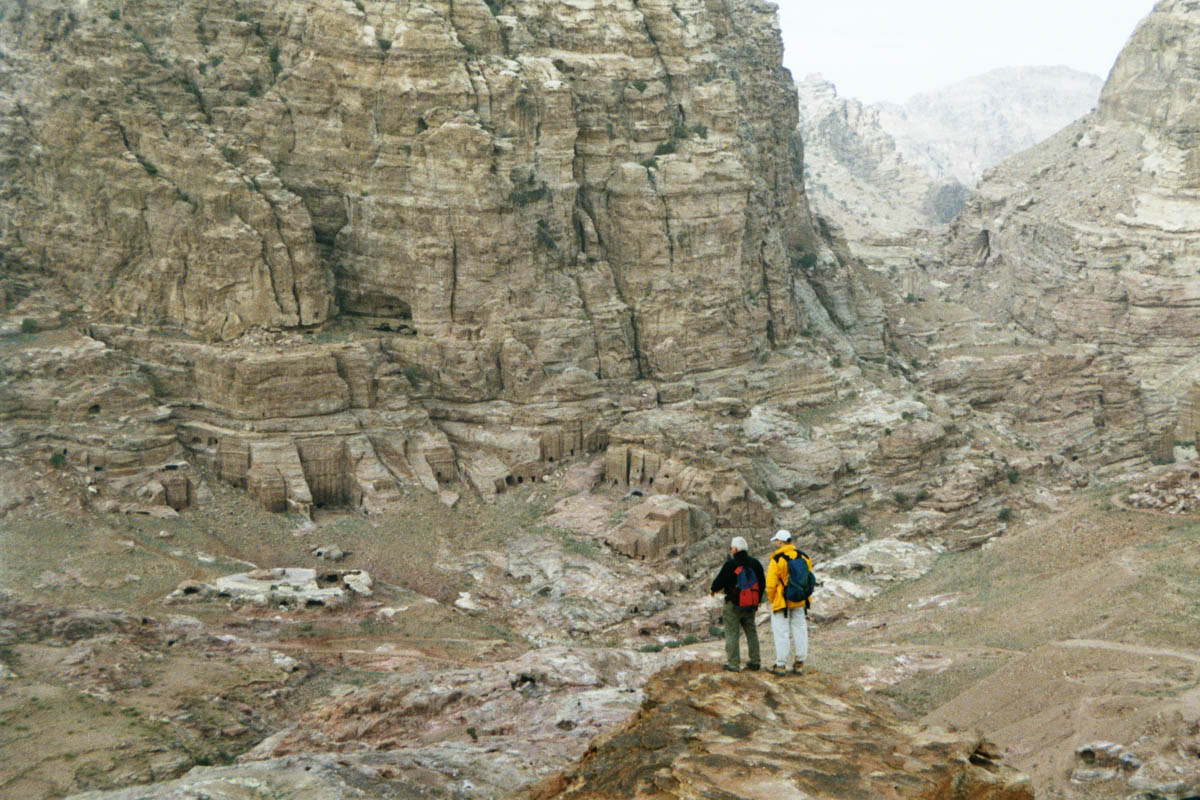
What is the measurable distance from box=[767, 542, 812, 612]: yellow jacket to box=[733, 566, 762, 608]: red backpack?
244 millimetres

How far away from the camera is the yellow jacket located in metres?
24.4

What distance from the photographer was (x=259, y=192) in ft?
189

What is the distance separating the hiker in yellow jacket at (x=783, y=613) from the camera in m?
24.5

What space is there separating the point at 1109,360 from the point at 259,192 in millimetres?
50872

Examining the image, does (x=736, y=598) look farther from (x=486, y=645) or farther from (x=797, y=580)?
(x=486, y=645)

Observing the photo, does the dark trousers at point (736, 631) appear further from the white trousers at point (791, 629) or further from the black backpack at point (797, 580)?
the black backpack at point (797, 580)

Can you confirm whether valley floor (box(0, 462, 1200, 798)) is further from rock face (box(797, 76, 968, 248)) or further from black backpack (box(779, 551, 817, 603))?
rock face (box(797, 76, 968, 248))

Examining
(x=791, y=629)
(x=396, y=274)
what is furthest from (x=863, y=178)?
(x=791, y=629)

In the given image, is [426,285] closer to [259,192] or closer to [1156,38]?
[259,192]

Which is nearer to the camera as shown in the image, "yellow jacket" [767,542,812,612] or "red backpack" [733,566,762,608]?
"yellow jacket" [767,542,812,612]

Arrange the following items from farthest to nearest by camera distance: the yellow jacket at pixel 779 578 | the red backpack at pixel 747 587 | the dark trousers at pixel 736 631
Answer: the dark trousers at pixel 736 631 → the red backpack at pixel 747 587 → the yellow jacket at pixel 779 578

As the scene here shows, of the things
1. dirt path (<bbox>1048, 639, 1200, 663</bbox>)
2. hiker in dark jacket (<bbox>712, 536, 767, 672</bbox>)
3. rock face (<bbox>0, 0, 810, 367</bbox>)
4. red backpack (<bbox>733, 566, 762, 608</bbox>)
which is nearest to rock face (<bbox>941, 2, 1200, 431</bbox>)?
rock face (<bbox>0, 0, 810, 367</bbox>)

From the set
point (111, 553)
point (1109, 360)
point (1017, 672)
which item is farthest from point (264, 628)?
point (1109, 360)

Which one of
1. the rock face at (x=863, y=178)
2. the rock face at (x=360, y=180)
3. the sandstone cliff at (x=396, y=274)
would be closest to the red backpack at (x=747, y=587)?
the sandstone cliff at (x=396, y=274)
